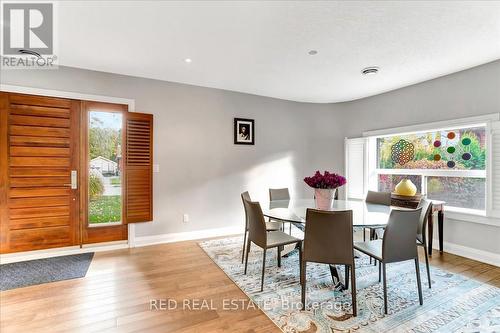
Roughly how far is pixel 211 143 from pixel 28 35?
251cm

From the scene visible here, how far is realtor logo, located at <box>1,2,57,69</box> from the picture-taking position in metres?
2.09

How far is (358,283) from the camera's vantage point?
2.54 meters

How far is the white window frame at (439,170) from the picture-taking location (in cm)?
307

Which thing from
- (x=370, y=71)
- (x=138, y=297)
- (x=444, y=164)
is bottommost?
(x=138, y=297)

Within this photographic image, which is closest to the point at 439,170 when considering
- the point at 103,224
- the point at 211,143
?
the point at 211,143

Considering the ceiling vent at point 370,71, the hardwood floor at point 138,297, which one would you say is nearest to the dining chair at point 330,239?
the hardwood floor at point 138,297

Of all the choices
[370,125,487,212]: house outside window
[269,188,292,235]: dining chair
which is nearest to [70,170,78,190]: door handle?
[269,188,292,235]: dining chair

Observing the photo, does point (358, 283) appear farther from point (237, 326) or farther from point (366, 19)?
point (366, 19)

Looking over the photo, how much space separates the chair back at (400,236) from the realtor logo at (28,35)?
332 centimetres

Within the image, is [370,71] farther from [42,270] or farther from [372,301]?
[42,270]

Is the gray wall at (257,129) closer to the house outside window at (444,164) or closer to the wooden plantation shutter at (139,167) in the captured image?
the wooden plantation shutter at (139,167)

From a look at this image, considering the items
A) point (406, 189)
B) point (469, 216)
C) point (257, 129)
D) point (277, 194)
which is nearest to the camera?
point (469, 216)

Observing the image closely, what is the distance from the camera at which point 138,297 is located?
2.28m

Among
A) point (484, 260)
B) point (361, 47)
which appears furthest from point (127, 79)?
point (484, 260)
